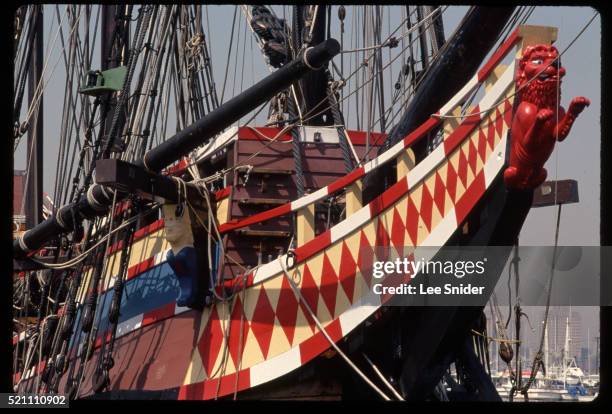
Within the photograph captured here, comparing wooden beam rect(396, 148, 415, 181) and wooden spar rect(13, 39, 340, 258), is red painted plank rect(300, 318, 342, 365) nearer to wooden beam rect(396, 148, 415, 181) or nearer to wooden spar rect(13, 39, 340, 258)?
wooden beam rect(396, 148, 415, 181)

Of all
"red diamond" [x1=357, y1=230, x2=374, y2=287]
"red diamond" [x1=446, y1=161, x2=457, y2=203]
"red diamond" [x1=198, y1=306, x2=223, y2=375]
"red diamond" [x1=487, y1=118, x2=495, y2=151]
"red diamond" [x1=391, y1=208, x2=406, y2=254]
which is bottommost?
"red diamond" [x1=198, y1=306, x2=223, y2=375]

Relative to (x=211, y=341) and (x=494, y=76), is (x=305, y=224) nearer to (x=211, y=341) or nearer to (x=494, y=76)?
(x=211, y=341)

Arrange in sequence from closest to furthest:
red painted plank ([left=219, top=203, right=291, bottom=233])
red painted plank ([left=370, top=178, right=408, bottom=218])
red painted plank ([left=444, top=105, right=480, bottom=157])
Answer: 1. red painted plank ([left=444, top=105, right=480, bottom=157])
2. red painted plank ([left=370, top=178, right=408, bottom=218])
3. red painted plank ([left=219, top=203, right=291, bottom=233])

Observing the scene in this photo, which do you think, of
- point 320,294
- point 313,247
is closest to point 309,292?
point 320,294

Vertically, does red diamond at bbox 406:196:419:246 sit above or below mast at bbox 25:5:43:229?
below

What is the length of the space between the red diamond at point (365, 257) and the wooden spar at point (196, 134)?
88 centimetres

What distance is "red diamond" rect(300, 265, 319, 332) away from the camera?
6422 millimetres

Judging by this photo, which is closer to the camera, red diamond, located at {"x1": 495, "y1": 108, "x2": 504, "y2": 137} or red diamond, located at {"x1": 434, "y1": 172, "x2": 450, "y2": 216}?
red diamond, located at {"x1": 495, "y1": 108, "x2": 504, "y2": 137}

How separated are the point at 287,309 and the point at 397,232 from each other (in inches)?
32.0

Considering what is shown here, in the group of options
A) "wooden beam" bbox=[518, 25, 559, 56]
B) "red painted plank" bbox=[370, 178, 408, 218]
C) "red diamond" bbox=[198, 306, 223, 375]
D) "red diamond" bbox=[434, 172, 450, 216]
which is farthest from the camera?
"red diamond" bbox=[198, 306, 223, 375]

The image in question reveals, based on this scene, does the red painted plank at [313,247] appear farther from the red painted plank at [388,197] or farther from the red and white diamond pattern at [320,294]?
the red painted plank at [388,197]

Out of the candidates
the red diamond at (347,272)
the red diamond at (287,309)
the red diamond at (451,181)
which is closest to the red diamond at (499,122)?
the red diamond at (451,181)

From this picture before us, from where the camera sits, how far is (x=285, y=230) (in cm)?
729

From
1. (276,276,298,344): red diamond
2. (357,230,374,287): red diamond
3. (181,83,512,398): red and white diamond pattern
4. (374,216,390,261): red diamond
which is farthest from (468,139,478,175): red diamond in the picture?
(276,276,298,344): red diamond
